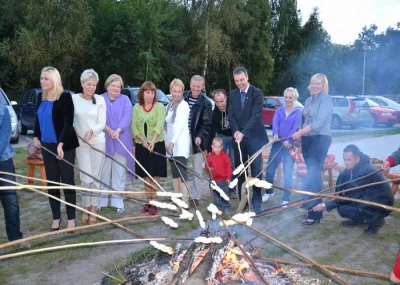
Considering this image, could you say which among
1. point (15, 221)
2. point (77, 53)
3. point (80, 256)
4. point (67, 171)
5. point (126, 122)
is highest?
point (77, 53)

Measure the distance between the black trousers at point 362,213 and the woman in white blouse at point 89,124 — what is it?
10.1 ft

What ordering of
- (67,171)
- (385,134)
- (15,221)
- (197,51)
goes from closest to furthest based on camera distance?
(15,221)
(67,171)
(385,134)
(197,51)

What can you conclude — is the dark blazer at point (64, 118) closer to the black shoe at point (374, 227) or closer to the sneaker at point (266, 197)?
the sneaker at point (266, 197)

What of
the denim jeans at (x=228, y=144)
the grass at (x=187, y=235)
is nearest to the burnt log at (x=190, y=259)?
the grass at (x=187, y=235)

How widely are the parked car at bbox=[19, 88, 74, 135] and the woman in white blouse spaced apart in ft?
30.6

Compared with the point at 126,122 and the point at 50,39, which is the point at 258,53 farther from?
the point at 126,122

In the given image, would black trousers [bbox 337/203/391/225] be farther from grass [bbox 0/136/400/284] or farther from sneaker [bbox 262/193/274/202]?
sneaker [bbox 262/193/274/202]

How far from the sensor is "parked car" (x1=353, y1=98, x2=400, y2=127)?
1784cm

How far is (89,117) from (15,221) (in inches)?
55.6

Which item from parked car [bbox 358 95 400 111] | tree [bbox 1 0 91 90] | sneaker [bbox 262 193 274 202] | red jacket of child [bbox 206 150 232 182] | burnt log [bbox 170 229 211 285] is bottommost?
sneaker [bbox 262 193 274 202]

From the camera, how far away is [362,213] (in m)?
4.81

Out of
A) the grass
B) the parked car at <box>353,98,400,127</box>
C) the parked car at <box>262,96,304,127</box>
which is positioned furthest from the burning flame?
the parked car at <box>353,98,400,127</box>

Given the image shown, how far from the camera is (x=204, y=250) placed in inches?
121

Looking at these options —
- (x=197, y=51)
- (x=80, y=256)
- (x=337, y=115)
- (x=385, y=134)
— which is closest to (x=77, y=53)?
(x=197, y=51)
